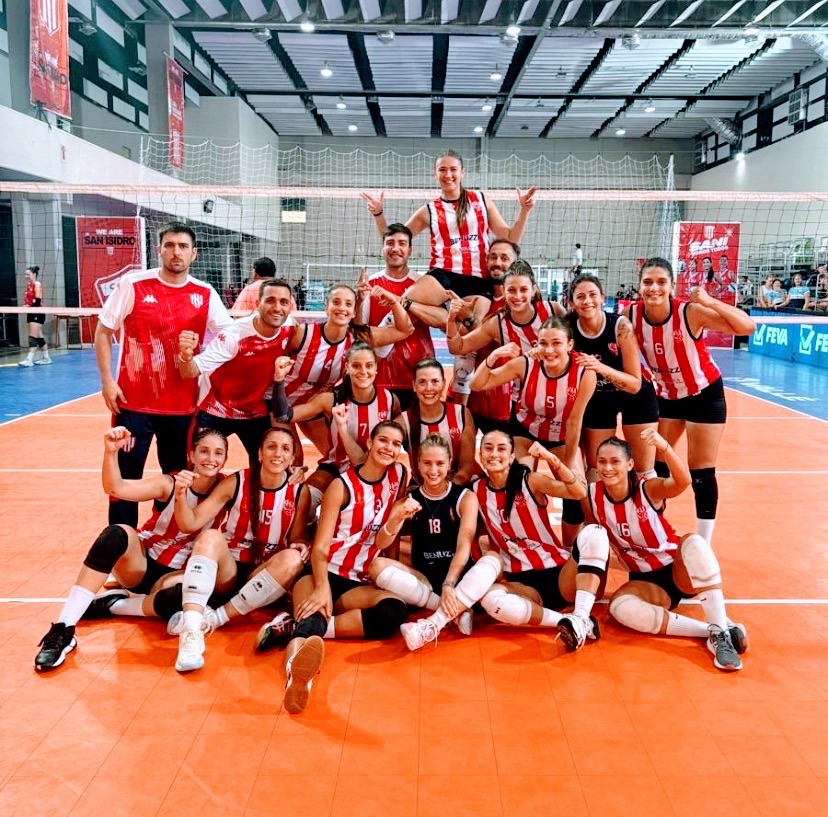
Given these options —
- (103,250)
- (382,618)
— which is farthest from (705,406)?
(103,250)

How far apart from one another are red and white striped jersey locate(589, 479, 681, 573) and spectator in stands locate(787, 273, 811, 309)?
45.7ft

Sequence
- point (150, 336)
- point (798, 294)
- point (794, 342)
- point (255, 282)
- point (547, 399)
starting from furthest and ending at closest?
point (798, 294)
point (794, 342)
point (255, 282)
point (547, 399)
point (150, 336)

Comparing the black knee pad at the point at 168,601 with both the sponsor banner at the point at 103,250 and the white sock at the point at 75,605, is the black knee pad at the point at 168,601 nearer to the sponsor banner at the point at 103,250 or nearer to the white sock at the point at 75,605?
the white sock at the point at 75,605

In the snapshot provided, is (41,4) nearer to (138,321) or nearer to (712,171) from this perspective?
(138,321)

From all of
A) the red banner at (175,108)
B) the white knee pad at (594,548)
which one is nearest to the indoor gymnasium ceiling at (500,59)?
the red banner at (175,108)

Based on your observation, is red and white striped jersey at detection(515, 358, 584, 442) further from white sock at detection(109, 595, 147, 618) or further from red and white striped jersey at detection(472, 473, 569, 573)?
white sock at detection(109, 595, 147, 618)

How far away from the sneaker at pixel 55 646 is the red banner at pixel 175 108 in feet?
49.8

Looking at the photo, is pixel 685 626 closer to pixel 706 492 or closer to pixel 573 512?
pixel 573 512

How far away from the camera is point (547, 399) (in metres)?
3.90

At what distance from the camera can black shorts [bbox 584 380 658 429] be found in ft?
13.3

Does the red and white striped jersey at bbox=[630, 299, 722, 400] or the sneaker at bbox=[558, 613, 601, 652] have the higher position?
the red and white striped jersey at bbox=[630, 299, 722, 400]

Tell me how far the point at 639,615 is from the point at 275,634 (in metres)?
1.64

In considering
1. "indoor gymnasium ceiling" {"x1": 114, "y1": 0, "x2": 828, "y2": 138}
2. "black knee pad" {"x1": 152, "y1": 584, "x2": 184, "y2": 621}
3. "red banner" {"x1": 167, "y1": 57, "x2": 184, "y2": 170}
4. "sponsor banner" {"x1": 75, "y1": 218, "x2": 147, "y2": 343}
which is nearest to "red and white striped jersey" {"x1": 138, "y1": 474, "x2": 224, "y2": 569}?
"black knee pad" {"x1": 152, "y1": 584, "x2": 184, "y2": 621}

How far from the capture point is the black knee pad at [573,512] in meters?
3.96
